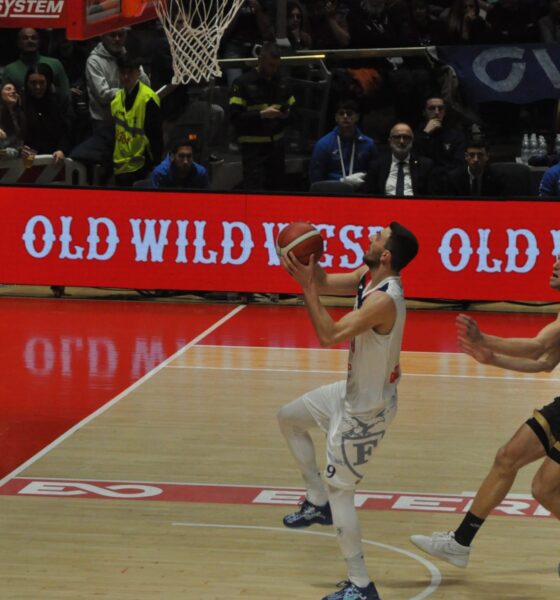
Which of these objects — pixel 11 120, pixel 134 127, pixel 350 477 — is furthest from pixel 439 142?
pixel 350 477

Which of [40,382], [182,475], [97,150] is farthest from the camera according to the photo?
[97,150]

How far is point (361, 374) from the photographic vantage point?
7.73m

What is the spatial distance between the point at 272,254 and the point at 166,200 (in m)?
1.45

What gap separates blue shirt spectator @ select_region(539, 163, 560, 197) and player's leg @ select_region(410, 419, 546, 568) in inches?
→ 365

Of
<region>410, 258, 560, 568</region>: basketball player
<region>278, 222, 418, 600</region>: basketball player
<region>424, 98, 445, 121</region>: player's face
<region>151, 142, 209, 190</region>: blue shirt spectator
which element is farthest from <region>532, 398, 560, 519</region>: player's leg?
<region>424, 98, 445, 121</region>: player's face

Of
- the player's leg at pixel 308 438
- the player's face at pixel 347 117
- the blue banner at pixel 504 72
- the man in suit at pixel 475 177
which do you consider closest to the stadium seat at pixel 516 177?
the man in suit at pixel 475 177

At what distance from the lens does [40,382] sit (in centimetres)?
1316

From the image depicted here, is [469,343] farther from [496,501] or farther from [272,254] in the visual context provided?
[272,254]

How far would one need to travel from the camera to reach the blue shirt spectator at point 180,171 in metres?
17.2

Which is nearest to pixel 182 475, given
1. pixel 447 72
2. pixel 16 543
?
pixel 16 543

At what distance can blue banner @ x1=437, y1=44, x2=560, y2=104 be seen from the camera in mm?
18734

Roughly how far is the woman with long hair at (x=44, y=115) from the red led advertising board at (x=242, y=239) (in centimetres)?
139

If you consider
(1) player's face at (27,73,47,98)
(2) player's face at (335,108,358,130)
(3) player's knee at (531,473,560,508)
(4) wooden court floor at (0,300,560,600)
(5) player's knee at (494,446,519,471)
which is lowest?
(4) wooden court floor at (0,300,560,600)

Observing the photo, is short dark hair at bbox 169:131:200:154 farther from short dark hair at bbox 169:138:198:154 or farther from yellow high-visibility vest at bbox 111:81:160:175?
yellow high-visibility vest at bbox 111:81:160:175
